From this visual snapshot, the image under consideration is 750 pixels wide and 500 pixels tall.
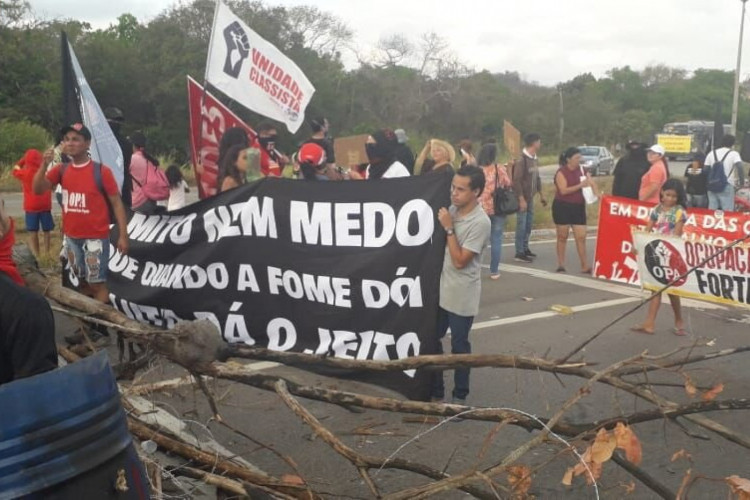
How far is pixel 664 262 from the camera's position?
7609 mm

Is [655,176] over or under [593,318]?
over

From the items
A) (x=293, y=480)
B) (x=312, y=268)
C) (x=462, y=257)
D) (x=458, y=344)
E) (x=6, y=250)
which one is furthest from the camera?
(x=312, y=268)

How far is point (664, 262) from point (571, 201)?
327 cm

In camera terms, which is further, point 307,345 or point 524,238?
point 524,238

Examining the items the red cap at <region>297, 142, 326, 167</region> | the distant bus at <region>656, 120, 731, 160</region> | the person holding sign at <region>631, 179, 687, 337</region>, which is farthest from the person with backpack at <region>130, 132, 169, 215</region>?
the distant bus at <region>656, 120, 731, 160</region>

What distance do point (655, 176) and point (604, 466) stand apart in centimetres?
702

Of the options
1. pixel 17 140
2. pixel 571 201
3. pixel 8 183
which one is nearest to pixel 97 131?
pixel 571 201

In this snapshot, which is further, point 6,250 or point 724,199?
point 724,199

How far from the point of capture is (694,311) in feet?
28.5

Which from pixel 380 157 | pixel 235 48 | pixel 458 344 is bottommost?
pixel 458 344

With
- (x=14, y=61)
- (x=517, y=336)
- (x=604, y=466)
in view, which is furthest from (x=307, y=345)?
(x=14, y=61)

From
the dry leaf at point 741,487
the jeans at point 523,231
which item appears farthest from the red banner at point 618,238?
the dry leaf at point 741,487

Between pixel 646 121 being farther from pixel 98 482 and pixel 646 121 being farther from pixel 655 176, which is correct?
pixel 98 482

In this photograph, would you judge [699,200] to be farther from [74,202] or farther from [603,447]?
[603,447]
